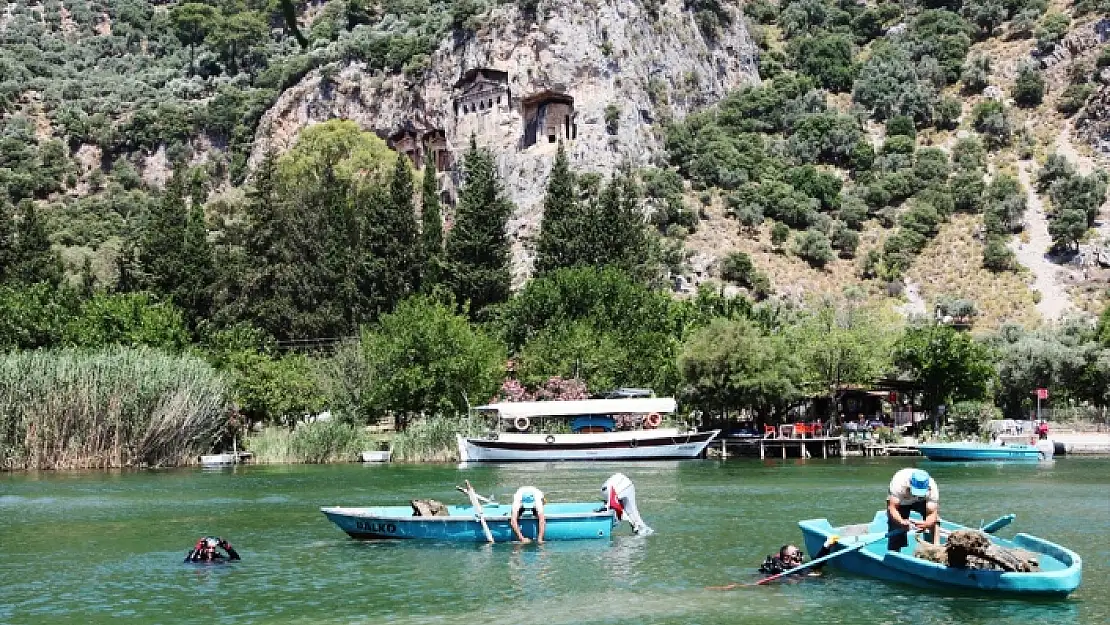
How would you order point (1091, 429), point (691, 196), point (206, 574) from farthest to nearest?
point (691, 196)
point (1091, 429)
point (206, 574)

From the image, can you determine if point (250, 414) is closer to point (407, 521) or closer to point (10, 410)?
point (10, 410)

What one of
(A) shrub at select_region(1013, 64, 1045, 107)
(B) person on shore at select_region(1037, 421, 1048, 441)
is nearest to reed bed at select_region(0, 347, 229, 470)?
(B) person on shore at select_region(1037, 421, 1048, 441)

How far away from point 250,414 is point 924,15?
10952 centimetres

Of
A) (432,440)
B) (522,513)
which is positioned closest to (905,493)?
(522,513)

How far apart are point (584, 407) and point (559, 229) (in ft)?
80.1

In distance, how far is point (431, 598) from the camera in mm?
29359

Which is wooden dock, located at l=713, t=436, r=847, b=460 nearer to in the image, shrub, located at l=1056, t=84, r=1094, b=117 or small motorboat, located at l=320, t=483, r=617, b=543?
small motorboat, located at l=320, t=483, r=617, b=543

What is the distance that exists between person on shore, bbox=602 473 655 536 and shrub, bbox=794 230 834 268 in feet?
282

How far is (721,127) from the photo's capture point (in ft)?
469

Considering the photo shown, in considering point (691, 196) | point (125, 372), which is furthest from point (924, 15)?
point (125, 372)

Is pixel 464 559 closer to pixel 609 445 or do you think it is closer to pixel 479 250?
pixel 609 445

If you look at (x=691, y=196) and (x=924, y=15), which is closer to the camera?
(x=691, y=196)

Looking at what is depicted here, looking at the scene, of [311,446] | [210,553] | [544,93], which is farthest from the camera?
[544,93]

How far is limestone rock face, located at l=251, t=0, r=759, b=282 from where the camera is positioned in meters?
127
